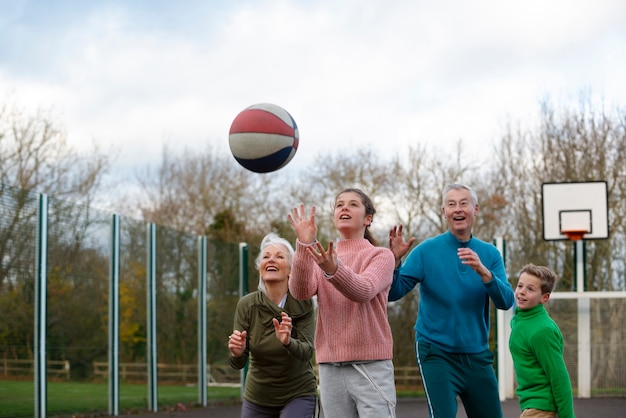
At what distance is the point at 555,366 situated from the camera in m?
4.82

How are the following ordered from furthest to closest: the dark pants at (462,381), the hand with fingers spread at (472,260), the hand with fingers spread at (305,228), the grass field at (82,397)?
1. the grass field at (82,397)
2. the dark pants at (462,381)
3. the hand with fingers spread at (472,260)
4. the hand with fingers spread at (305,228)

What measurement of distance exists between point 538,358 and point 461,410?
338 inches

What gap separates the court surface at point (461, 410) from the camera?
12.5 m

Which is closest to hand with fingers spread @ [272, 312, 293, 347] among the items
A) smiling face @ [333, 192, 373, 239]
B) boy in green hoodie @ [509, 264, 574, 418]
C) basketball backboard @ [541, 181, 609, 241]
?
smiling face @ [333, 192, 373, 239]

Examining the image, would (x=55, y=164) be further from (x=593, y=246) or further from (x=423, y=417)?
(x=423, y=417)

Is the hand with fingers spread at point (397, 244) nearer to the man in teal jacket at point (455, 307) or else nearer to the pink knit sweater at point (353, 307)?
the man in teal jacket at point (455, 307)

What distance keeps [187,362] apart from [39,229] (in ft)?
15.2

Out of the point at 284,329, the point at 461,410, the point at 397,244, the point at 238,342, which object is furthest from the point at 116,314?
the point at 284,329

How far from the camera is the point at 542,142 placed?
2506 centimetres

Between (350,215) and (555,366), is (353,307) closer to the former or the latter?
(350,215)

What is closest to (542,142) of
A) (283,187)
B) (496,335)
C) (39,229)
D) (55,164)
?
(283,187)

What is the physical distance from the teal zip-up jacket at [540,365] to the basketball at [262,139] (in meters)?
2.41

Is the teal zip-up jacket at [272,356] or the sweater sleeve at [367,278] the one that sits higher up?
the sweater sleeve at [367,278]

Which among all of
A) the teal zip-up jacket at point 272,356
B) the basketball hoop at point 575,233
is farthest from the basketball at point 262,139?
the basketball hoop at point 575,233
